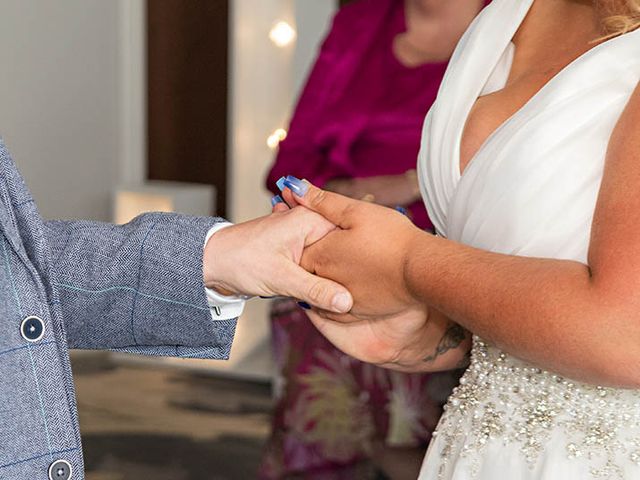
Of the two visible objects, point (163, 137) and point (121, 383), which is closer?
point (121, 383)

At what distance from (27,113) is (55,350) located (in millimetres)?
2811

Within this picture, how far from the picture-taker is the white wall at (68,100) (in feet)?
12.2

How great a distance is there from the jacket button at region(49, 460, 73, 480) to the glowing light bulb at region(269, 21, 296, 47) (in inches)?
109

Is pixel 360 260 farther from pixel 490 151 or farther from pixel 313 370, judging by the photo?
pixel 313 370

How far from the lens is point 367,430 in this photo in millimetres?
3008

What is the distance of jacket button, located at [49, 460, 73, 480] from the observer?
1.12 m

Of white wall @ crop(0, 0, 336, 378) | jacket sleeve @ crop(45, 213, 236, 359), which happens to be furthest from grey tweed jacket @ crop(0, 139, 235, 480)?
white wall @ crop(0, 0, 336, 378)

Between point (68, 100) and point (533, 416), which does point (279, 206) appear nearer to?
point (533, 416)

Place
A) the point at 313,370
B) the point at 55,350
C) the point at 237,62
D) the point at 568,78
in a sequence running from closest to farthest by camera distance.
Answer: the point at 55,350
the point at 568,78
the point at 313,370
the point at 237,62

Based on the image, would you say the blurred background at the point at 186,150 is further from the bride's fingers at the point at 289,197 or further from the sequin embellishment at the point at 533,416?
the sequin embellishment at the point at 533,416

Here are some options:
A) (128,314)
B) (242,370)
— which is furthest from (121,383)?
(128,314)

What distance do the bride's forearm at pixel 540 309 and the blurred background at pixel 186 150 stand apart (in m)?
1.51

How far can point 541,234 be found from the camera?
1241 mm

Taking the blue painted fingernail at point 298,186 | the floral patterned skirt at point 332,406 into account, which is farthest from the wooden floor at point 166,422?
the blue painted fingernail at point 298,186
